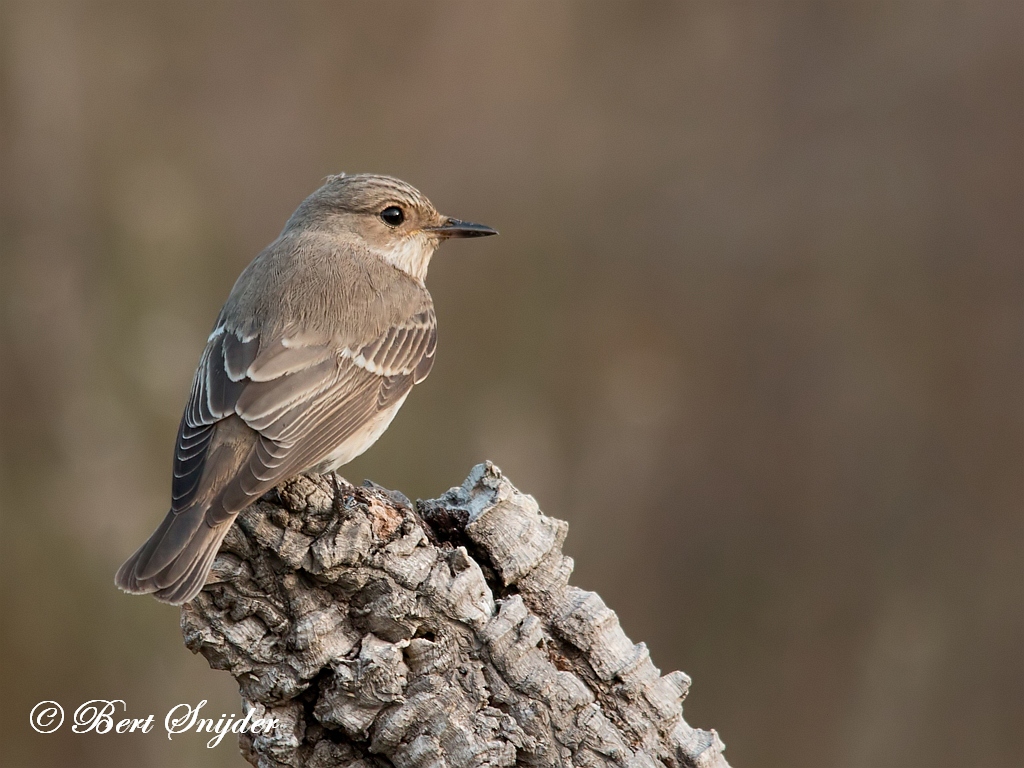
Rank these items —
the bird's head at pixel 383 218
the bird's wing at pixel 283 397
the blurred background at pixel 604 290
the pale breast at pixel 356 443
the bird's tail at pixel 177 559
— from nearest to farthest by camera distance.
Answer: the bird's tail at pixel 177 559 → the bird's wing at pixel 283 397 → the pale breast at pixel 356 443 → the bird's head at pixel 383 218 → the blurred background at pixel 604 290

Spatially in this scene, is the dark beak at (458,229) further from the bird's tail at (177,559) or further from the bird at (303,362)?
the bird's tail at (177,559)

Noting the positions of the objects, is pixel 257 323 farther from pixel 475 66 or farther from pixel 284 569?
pixel 475 66

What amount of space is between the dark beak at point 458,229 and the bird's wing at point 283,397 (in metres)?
0.93

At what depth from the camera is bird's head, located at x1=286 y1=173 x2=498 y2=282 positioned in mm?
6203

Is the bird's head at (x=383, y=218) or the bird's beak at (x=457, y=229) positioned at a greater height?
the bird's beak at (x=457, y=229)

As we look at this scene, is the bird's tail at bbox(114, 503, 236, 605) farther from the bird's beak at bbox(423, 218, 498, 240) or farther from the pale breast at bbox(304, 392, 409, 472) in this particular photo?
the bird's beak at bbox(423, 218, 498, 240)

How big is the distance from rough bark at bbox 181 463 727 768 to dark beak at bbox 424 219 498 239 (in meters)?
2.33

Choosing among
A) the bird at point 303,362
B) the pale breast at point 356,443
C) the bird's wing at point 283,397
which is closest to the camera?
the bird at point 303,362

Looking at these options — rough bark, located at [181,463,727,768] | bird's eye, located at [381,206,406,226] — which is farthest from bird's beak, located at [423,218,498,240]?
rough bark, located at [181,463,727,768]

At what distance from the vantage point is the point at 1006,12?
383 inches

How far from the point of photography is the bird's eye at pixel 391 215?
245 inches

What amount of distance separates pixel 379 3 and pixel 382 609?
701cm

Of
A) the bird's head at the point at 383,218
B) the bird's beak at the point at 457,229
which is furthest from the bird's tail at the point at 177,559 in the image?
the bird's beak at the point at 457,229

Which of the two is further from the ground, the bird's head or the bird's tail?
the bird's head
